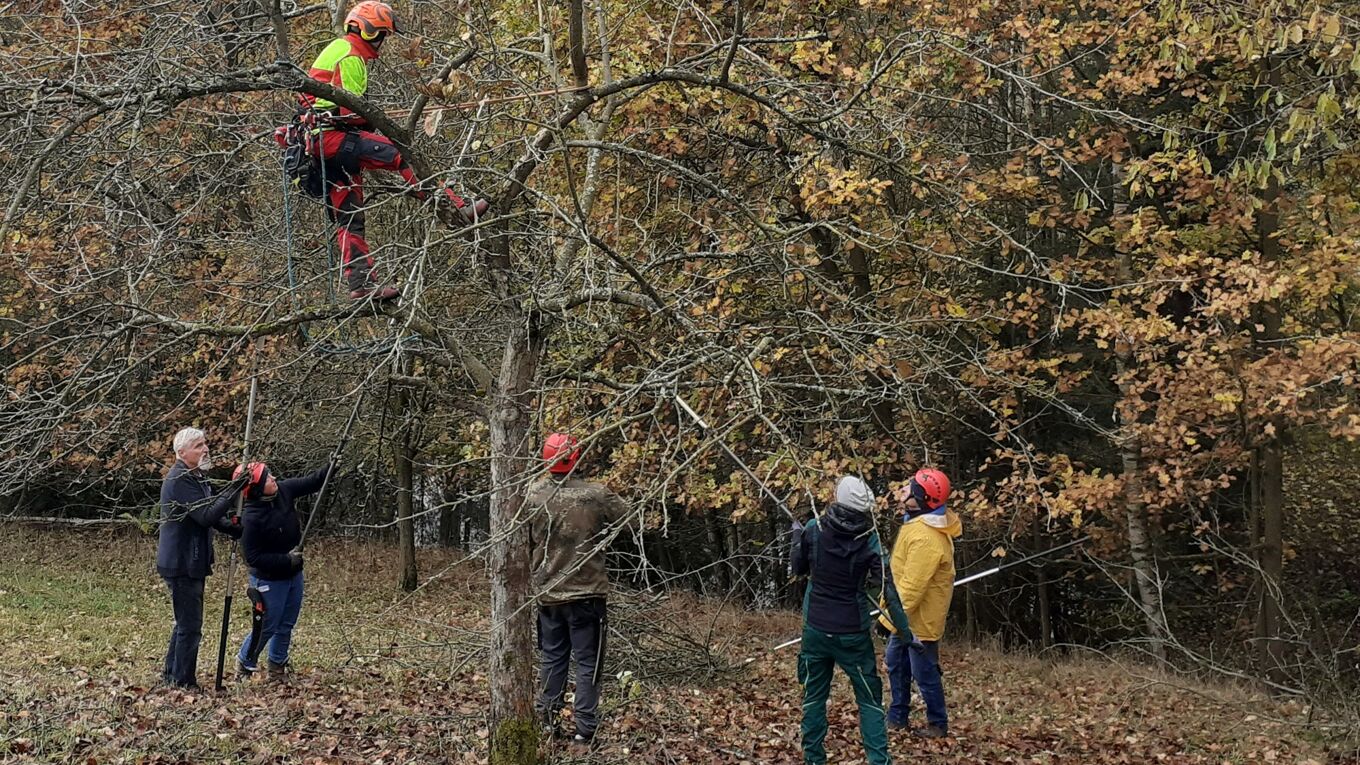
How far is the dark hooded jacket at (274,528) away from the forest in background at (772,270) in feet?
1.67

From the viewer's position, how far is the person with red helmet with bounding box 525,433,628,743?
655 centimetres

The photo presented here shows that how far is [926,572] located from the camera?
24.7 ft

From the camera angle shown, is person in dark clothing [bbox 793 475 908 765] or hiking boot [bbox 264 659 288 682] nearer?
person in dark clothing [bbox 793 475 908 765]

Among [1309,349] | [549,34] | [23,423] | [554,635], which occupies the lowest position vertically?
[554,635]

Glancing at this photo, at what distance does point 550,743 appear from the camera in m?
6.28

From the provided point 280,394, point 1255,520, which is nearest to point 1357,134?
point 1255,520

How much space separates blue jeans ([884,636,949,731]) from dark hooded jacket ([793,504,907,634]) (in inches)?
47.9

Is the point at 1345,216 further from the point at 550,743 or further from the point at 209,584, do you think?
the point at 209,584

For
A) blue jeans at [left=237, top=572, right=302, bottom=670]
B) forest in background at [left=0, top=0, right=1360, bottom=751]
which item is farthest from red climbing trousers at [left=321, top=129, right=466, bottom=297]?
blue jeans at [left=237, top=572, right=302, bottom=670]

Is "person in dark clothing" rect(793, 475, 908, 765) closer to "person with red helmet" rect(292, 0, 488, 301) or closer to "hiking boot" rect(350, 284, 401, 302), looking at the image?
"hiking boot" rect(350, 284, 401, 302)

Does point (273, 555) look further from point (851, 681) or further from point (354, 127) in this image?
point (851, 681)

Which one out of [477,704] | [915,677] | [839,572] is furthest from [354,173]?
[915,677]

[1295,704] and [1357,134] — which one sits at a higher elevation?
[1357,134]

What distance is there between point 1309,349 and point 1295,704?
304 centimetres
